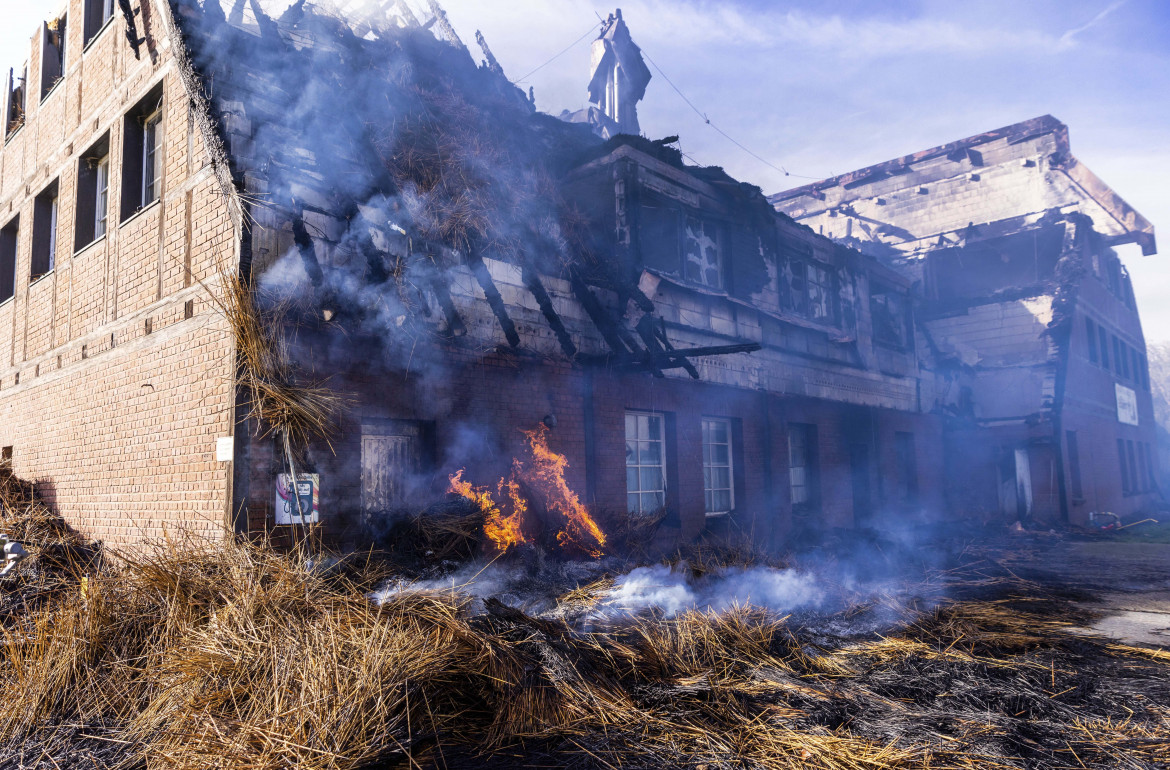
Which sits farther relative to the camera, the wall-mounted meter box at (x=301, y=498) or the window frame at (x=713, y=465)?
the window frame at (x=713, y=465)

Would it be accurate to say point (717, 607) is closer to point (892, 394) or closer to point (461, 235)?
point (461, 235)

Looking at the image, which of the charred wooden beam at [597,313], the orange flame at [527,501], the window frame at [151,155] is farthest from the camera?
the charred wooden beam at [597,313]

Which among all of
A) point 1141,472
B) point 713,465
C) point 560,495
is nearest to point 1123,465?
point 1141,472

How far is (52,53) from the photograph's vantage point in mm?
10977

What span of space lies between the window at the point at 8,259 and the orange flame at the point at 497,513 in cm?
938

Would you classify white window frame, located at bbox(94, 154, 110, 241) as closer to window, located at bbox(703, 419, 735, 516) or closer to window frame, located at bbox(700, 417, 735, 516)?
window frame, located at bbox(700, 417, 735, 516)

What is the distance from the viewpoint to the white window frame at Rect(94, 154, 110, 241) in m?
9.39

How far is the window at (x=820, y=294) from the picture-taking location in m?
14.6

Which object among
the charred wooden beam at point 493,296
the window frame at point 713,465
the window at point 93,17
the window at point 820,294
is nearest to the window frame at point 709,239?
the window frame at point 713,465

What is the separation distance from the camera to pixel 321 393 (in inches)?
253

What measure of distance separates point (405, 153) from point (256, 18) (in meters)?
1.90

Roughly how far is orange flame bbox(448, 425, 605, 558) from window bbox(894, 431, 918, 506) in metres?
9.81

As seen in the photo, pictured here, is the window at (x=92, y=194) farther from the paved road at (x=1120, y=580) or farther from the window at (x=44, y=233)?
the paved road at (x=1120, y=580)

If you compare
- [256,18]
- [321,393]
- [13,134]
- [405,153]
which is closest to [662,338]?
[405,153]
